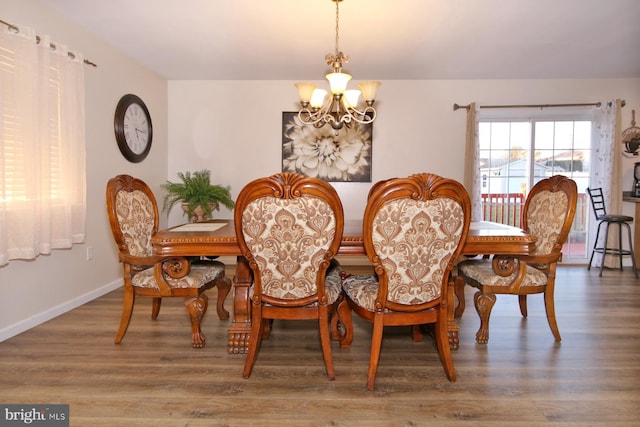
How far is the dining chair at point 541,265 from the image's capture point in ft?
7.80

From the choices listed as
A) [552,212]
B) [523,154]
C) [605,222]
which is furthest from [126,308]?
[605,222]

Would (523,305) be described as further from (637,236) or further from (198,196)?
(198,196)

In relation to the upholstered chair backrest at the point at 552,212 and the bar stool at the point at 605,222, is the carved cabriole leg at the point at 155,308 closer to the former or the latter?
the upholstered chair backrest at the point at 552,212

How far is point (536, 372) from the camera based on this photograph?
6.82ft

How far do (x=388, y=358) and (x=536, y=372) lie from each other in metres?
0.79

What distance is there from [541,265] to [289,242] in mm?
1803

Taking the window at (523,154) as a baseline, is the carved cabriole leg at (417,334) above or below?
below

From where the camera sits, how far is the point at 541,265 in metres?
2.58

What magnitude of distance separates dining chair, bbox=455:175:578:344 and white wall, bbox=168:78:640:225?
2438mm

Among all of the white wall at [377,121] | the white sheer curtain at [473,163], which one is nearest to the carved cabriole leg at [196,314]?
the white wall at [377,121]

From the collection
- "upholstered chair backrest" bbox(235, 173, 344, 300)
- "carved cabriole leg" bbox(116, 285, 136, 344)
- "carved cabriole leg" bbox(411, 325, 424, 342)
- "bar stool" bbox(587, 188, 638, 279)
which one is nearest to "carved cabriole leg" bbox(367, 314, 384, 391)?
"upholstered chair backrest" bbox(235, 173, 344, 300)

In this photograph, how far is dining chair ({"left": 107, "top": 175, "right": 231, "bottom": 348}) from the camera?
2.33 meters

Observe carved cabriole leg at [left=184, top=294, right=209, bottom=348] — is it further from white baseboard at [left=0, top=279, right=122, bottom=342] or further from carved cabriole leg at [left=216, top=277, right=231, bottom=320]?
white baseboard at [left=0, top=279, right=122, bottom=342]

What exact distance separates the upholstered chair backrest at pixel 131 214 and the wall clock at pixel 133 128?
5.18ft
